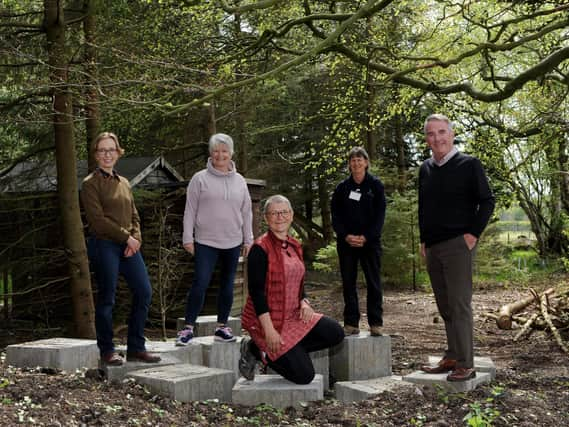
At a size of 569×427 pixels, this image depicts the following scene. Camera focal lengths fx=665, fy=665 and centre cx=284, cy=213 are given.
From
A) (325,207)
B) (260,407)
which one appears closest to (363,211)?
(260,407)

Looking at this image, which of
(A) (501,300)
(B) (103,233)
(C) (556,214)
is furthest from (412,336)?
(C) (556,214)

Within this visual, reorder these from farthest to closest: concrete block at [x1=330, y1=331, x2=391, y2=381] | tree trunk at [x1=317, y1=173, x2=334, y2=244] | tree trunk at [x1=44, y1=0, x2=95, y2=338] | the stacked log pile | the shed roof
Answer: tree trunk at [x1=317, y1=173, x2=334, y2=244] < the shed roof < tree trunk at [x1=44, y1=0, x2=95, y2=338] < the stacked log pile < concrete block at [x1=330, y1=331, x2=391, y2=381]

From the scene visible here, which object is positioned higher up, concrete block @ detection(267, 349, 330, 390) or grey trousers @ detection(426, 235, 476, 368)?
grey trousers @ detection(426, 235, 476, 368)

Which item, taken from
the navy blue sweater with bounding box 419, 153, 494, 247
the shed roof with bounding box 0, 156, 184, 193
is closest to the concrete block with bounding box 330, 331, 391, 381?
the navy blue sweater with bounding box 419, 153, 494, 247

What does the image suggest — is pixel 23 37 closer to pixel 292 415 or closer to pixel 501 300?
pixel 292 415

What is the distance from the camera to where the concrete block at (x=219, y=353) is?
594 centimetres

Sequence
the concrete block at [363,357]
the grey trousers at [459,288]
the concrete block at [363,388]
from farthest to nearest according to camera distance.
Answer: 1. the concrete block at [363,357]
2. the concrete block at [363,388]
3. the grey trousers at [459,288]

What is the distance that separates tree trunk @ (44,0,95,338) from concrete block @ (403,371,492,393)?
6.17 metres

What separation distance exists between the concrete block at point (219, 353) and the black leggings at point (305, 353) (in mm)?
1104

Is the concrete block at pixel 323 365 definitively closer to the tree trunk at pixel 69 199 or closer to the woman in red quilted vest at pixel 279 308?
the woman in red quilted vest at pixel 279 308

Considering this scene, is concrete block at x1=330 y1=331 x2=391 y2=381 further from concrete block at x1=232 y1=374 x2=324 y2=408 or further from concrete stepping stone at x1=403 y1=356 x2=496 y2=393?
concrete block at x1=232 y1=374 x2=324 y2=408

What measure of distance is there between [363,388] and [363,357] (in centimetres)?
79

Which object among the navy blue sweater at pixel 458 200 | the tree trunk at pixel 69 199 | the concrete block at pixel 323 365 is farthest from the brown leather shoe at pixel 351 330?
the tree trunk at pixel 69 199

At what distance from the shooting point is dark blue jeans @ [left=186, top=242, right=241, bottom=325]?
567cm
